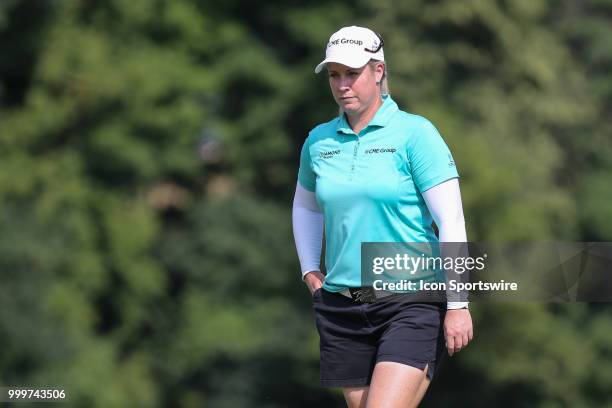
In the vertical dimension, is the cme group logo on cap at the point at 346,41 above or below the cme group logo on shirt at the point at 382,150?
above

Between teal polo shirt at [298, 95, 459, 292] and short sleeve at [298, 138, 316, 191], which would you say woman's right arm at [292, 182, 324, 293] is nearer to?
short sleeve at [298, 138, 316, 191]

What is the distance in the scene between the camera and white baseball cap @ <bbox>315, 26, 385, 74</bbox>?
476 centimetres

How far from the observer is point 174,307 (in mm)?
25078

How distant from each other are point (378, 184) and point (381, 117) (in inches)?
10.8

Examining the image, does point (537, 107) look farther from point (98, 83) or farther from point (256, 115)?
point (98, 83)

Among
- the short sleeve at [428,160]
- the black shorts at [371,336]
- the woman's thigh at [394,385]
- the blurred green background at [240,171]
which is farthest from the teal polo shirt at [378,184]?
the blurred green background at [240,171]

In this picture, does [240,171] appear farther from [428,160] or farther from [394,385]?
[394,385]

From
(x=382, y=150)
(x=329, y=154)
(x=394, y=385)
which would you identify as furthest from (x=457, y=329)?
(x=329, y=154)

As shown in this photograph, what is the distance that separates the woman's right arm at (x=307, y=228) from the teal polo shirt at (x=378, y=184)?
0.27 m

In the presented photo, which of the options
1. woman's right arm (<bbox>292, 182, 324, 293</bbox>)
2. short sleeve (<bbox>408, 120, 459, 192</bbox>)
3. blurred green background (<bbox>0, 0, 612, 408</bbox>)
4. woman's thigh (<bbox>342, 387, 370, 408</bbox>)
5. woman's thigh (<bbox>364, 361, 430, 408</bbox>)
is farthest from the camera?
blurred green background (<bbox>0, 0, 612, 408</bbox>)

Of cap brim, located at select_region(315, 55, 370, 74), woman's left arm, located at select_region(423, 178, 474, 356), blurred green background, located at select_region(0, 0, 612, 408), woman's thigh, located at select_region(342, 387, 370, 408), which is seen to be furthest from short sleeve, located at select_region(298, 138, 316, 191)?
blurred green background, located at select_region(0, 0, 612, 408)

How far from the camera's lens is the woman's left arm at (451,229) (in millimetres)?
4605

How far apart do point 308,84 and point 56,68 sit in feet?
14.9

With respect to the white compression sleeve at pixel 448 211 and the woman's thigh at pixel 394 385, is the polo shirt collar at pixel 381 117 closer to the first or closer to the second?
the white compression sleeve at pixel 448 211
